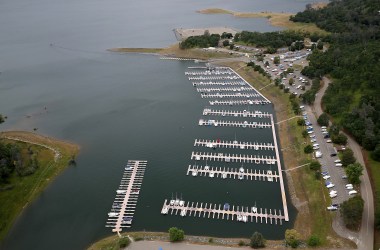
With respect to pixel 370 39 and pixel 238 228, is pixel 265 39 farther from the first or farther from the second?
pixel 238 228

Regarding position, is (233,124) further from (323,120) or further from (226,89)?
(226,89)

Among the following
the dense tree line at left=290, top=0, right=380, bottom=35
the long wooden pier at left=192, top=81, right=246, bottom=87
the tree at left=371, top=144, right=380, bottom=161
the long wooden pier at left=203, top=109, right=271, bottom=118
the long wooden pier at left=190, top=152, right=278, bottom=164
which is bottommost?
the long wooden pier at left=190, top=152, right=278, bottom=164

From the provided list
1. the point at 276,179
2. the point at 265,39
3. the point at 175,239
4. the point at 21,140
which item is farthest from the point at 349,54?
the point at 21,140

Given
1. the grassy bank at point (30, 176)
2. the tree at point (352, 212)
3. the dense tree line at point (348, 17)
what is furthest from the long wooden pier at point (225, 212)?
the dense tree line at point (348, 17)

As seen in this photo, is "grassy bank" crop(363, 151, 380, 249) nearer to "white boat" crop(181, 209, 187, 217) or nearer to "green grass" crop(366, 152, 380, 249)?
"green grass" crop(366, 152, 380, 249)

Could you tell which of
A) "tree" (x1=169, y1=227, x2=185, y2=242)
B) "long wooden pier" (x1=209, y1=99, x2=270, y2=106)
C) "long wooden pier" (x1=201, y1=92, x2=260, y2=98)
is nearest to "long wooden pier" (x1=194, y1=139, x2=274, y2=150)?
"long wooden pier" (x1=209, y1=99, x2=270, y2=106)

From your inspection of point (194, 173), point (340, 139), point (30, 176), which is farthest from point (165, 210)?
point (340, 139)
